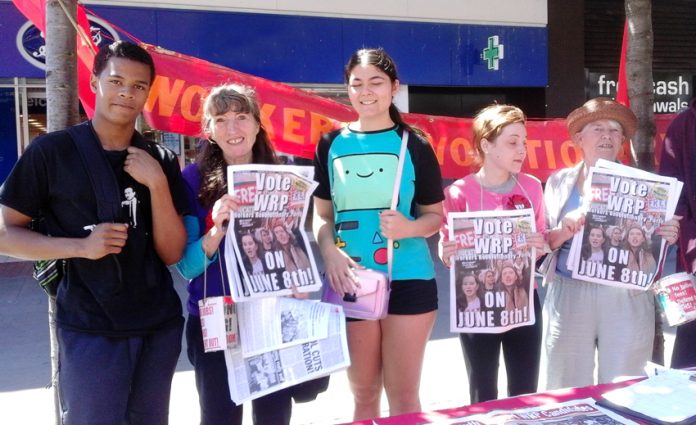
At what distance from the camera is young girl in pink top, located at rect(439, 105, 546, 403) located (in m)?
2.89

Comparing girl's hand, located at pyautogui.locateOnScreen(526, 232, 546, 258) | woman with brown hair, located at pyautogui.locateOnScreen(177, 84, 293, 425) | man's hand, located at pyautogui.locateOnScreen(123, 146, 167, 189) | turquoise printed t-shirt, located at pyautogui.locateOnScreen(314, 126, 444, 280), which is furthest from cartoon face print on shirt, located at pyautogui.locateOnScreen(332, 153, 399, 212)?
man's hand, located at pyautogui.locateOnScreen(123, 146, 167, 189)

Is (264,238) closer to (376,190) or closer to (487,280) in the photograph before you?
(376,190)

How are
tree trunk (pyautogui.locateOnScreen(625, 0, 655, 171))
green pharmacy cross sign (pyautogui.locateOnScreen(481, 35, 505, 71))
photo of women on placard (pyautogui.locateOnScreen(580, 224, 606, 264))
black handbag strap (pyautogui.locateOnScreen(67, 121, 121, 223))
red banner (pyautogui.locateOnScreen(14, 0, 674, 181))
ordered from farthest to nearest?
green pharmacy cross sign (pyautogui.locateOnScreen(481, 35, 505, 71))
red banner (pyautogui.locateOnScreen(14, 0, 674, 181))
tree trunk (pyautogui.locateOnScreen(625, 0, 655, 171))
photo of women on placard (pyautogui.locateOnScreen(580, 224, 606, 264))
black handbag strap (pyautogui.locateOnScreen(67, 121, 121, 223))

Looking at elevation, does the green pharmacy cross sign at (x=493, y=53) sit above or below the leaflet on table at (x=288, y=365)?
above

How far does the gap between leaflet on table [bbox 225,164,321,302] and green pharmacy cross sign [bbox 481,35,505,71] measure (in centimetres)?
959

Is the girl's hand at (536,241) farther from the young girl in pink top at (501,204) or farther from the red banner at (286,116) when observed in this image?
the red banner at (286,116)

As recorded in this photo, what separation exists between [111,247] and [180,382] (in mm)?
2916

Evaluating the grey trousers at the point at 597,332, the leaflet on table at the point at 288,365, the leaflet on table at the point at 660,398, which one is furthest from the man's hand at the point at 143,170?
the grey trousers at the point at 597,332

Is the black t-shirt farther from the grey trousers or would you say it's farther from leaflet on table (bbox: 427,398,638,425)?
the grey trousers

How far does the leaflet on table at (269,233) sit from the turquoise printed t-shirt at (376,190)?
27 cm

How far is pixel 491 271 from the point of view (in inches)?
108

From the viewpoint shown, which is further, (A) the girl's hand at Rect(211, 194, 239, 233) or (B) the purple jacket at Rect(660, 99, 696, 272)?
(B) the purple jacket at Rect(660, 99, 696, 272)

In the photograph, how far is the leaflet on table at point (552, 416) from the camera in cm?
200

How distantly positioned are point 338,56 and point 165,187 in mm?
8496
